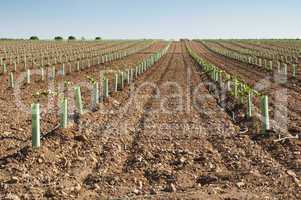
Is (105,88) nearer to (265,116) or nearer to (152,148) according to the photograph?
(265,116)

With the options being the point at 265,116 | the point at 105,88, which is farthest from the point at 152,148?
the point at 105,88

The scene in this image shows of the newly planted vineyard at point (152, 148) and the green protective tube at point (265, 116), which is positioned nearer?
the newly planted vineyard at point (152, 148)

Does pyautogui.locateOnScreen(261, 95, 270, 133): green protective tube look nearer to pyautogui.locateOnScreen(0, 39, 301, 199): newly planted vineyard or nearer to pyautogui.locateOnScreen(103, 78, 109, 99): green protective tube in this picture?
pyautogui.locateOnScreen(0, 39, 301, 199): newly planted vineyard

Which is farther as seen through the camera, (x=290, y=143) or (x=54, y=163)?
(x=290, y=143)

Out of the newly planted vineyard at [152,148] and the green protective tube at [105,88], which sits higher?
the green protective tube at [105,88]

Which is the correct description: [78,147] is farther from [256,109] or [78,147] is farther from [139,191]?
[256,109]

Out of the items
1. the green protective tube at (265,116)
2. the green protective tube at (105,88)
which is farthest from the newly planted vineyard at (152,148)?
the green protective tube at (105,88)

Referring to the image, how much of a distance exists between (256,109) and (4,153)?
7.87 meters

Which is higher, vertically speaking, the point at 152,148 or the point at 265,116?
the point at 265,116

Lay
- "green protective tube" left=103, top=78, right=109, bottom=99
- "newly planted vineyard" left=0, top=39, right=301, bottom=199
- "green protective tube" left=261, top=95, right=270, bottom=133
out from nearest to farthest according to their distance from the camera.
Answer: "newly planted vineyard" left=0, top=39, right=301, bottom=199
"green protective tube" left=261, top=95, right=270, bottom=133
"green protective tube" left=103, top=78, right=109, bottom=99

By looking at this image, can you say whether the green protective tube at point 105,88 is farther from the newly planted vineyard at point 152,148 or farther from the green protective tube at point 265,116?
the green protective tube at point 265,116

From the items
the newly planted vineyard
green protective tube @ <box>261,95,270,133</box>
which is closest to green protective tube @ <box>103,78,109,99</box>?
the newly planted vineyard

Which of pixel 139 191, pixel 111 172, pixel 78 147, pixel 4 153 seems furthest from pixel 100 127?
pixel 139 191

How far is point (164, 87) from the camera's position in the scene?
72.6 feet
